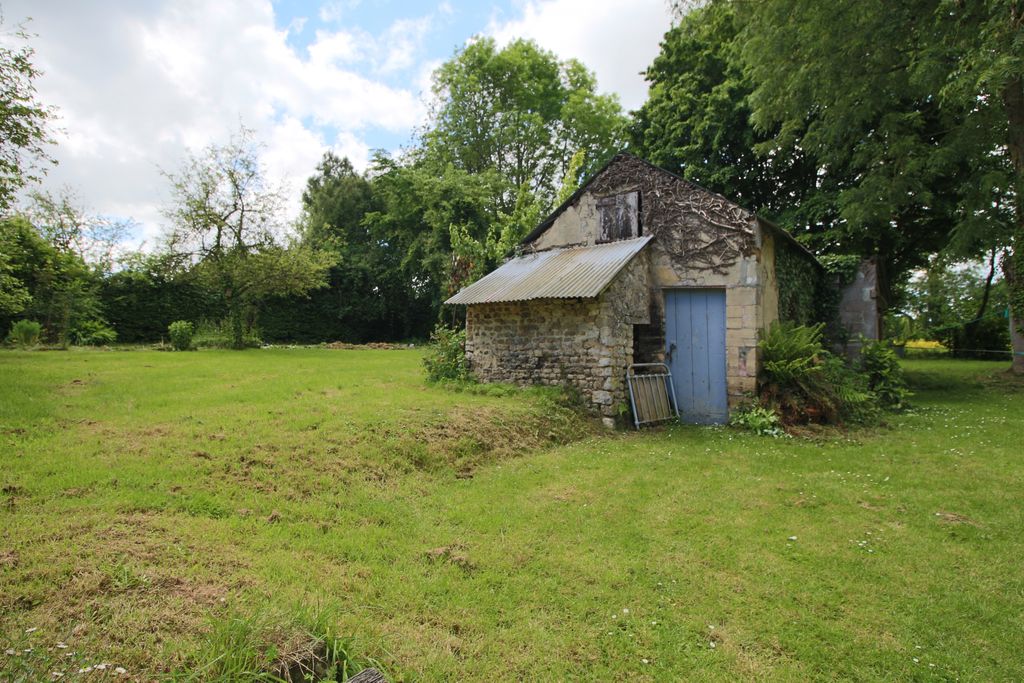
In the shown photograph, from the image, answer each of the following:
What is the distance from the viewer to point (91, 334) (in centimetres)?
1683

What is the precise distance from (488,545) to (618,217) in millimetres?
8132

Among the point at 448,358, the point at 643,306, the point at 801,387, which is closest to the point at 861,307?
the point at 801,387

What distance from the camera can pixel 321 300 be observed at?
83.4 feet

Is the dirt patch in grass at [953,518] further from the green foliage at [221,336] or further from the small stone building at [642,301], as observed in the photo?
the green foliage at [221,336]

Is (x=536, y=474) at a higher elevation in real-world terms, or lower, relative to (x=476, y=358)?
lower

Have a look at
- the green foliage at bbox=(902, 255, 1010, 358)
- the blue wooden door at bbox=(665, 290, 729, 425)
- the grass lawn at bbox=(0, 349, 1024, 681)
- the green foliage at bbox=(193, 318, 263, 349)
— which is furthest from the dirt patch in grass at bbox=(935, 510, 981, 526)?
the green foliage at bbox=(193, 318, 263, 349)

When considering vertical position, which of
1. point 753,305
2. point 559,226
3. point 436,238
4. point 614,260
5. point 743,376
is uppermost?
point 436,238

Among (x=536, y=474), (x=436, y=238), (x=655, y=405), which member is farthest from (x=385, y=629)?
(x=436, y=238)

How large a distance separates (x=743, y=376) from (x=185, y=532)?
892cm

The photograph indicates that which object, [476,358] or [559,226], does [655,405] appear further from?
[559,226]

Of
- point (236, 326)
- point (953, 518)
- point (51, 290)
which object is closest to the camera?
point (953, 518)

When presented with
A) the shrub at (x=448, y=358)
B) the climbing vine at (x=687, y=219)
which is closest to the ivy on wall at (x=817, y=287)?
the climbing vine at (x=687, y=219)

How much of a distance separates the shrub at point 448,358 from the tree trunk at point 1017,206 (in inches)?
498

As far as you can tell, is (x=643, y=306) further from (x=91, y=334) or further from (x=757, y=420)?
(x=91, y=334)
